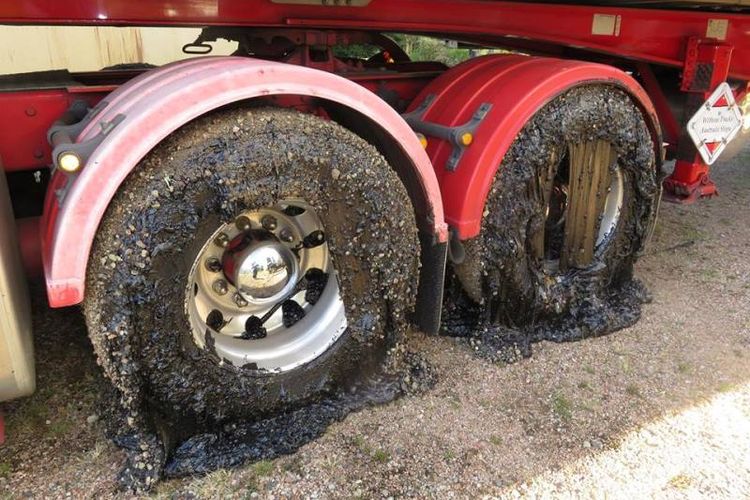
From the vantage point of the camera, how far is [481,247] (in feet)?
8.23

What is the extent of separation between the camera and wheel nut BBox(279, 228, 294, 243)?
86.0 inches

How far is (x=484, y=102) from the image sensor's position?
2.45 m

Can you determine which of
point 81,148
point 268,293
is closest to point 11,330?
point 81,148

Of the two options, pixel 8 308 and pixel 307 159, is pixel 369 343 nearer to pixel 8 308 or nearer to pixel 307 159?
pixel 307 159

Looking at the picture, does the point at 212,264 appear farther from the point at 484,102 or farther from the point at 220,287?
the point at 484,102

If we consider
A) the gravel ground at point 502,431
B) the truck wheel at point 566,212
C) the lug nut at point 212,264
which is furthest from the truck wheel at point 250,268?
the truck wheel at point 566,212

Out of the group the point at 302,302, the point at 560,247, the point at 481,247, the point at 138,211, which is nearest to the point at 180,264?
the point at 138,211

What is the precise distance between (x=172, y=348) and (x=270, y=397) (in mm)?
427

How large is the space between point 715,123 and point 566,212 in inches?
51.6

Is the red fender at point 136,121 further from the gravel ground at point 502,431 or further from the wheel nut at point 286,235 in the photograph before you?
the gravel ground at point 502,431

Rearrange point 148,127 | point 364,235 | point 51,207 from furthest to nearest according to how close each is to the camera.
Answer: point 364,235
point 51,207
point 148,127

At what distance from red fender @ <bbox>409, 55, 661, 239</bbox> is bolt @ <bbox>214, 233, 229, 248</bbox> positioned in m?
0.85

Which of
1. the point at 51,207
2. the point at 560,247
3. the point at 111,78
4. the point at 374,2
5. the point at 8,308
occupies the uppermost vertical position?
the point at 374,2

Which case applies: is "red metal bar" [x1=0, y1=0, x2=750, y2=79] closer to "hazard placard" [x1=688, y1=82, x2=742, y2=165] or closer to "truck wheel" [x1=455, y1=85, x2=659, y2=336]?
"hazard placard" [x1=688, y1=82, x2=742, y2=165]
